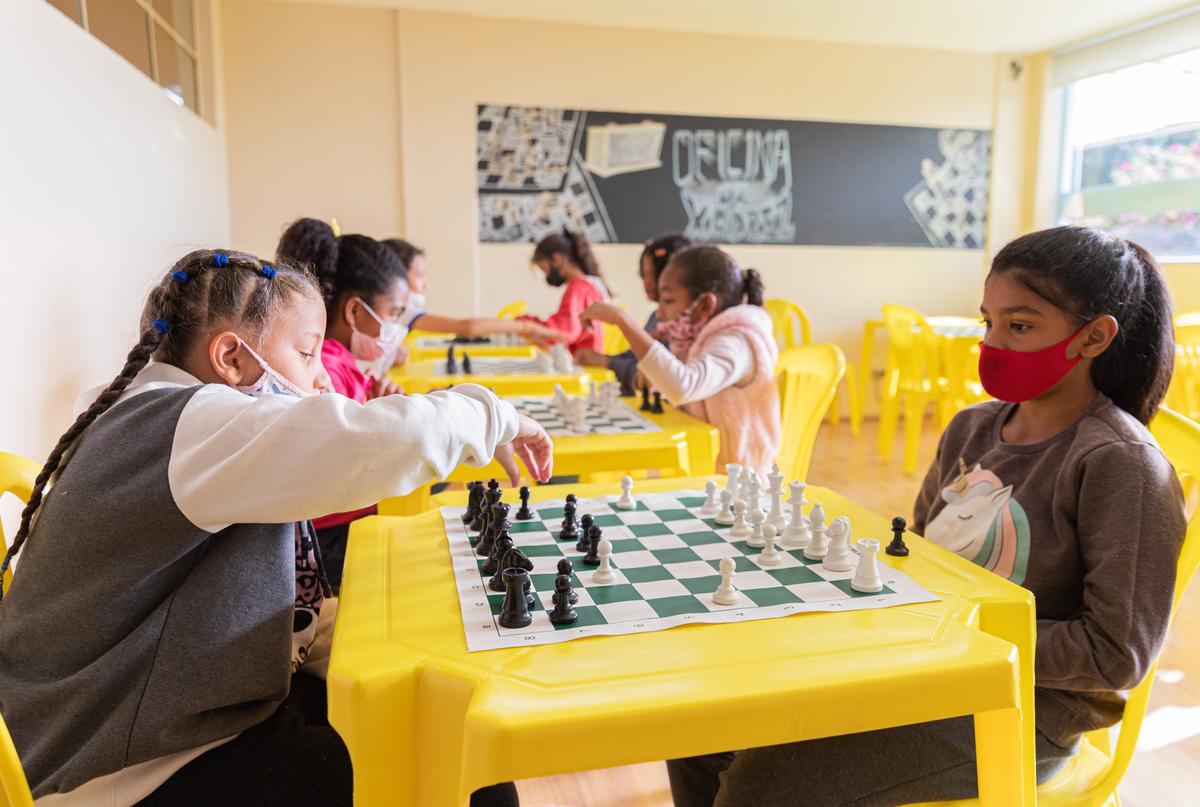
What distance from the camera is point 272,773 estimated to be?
945 millimetres

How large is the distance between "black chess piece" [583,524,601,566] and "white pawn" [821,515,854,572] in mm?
291

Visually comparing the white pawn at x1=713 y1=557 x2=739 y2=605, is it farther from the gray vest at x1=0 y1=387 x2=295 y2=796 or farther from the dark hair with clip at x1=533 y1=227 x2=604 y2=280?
the dark hair with clip at x1=533 y1=227 x2=604 y2=280

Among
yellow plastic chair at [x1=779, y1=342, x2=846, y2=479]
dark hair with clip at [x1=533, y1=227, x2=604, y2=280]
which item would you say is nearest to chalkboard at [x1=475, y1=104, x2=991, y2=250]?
dark hair with clip at [x1=533, y1=227, x2=604, y2=280]

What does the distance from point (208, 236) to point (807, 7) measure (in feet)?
12.6

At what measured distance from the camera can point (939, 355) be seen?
474 cm

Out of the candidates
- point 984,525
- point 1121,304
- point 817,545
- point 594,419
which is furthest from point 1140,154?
point 817,545

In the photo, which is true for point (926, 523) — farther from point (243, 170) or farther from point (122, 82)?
point (243, 170)

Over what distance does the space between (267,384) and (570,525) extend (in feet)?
1.52

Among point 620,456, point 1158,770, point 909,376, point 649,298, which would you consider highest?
point 649,298

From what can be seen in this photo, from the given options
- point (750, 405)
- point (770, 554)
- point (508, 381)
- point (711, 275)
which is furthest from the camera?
point (508, 381)

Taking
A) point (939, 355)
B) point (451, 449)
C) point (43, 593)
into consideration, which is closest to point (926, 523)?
point (451, 449)

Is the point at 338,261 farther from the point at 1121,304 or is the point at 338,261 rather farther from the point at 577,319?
the point at 577,319

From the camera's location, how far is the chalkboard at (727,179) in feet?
17.9

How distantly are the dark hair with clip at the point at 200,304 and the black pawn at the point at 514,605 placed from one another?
1.64 feet
